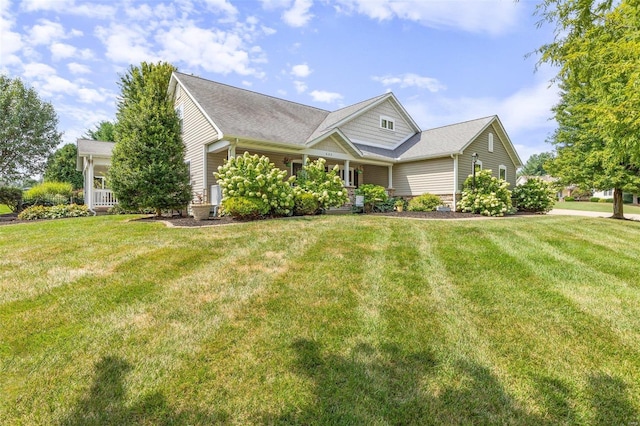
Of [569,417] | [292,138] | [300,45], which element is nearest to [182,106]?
[292,138]

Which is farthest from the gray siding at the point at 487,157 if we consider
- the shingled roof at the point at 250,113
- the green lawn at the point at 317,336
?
the green lawn at the point at 317,336

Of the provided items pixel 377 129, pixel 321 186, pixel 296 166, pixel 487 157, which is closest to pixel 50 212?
pixel 296 166

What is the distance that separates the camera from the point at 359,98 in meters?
19.5

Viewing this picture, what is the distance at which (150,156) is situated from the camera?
447 inches

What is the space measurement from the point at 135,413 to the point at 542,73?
1125cm

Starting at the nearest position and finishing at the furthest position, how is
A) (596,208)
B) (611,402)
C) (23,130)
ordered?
1. (611,402)
2. (23,130)
3. (596,208)

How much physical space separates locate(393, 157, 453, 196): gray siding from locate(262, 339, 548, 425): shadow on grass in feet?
46.7

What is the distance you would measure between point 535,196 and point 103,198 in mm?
23090

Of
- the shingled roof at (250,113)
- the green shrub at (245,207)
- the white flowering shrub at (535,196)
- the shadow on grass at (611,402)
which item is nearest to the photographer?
the shadow on grass at (611,402)

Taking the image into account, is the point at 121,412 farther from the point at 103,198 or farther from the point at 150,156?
the point at 103,198

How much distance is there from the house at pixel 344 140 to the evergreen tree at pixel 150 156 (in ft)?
4.05

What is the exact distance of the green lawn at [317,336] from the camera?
230 centimetres

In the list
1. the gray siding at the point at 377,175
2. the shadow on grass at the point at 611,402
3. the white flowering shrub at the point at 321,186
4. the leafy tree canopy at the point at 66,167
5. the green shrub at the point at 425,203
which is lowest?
the shadow on grass at the point at 611,402

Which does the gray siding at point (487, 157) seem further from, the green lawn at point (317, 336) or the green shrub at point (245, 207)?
the green lawn at point (317, 336)
